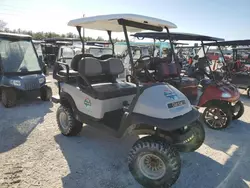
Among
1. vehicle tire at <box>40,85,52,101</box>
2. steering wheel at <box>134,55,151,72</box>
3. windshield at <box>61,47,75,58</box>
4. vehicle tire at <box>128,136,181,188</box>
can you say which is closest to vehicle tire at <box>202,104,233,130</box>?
steering wheel at <box>134,55,151,72</box>

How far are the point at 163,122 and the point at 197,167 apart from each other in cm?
103

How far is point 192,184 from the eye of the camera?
2.64 m

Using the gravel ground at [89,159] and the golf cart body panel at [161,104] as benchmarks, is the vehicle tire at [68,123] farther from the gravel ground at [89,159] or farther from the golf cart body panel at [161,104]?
the golf cart body panel at [161,104]

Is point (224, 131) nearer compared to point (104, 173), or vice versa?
point (104, 173)

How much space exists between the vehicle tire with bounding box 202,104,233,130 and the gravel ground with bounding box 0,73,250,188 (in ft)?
0.55

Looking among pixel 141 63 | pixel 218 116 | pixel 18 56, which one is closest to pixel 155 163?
pixel 218 116

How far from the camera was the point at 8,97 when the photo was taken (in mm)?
5414

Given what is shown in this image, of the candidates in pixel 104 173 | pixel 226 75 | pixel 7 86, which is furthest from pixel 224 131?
pixel 7 86

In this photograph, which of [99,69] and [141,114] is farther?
[99,69]

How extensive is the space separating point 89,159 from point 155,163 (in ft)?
3.42

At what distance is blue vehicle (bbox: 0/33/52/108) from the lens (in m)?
5.49

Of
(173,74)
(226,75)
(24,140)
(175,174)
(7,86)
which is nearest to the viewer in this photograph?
(175,174)

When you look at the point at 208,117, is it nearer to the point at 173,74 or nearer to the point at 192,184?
the point at 173,74

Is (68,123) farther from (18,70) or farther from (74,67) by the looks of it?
(18,70)
